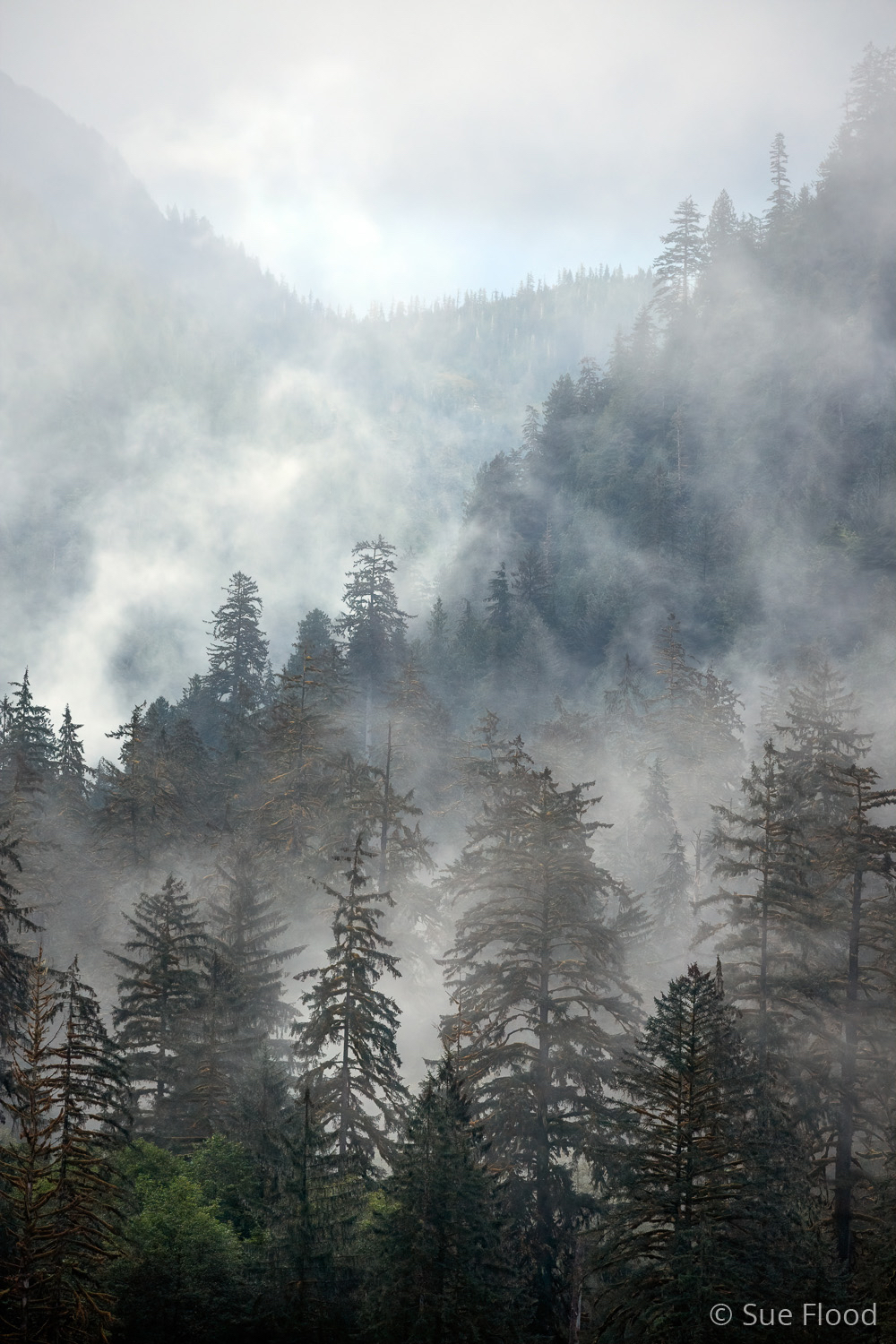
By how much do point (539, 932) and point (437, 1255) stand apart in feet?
25.8

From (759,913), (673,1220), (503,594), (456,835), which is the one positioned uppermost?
(503,594)

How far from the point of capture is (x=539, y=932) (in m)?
22.0

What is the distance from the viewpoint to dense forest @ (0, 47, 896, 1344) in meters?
15.5

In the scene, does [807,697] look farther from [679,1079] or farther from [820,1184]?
[679,1079]

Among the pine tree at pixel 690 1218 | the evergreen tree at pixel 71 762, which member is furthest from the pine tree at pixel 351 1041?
the evergreen tree at pixel 71 762

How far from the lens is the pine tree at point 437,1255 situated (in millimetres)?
15203

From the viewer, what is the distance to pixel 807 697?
34688mm

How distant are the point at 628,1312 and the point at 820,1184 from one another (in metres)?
7.76

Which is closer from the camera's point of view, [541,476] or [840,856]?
[840,856]

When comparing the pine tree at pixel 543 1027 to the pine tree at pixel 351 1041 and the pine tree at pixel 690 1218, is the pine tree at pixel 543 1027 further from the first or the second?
the pine tree at pixel 690 1218

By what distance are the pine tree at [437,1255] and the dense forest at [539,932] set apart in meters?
0.06

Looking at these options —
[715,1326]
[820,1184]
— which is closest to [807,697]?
[820,1184]

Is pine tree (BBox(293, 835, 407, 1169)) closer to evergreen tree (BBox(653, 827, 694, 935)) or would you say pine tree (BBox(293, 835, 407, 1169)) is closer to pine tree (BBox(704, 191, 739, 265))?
evergreen tree (BBox(653, 827, 694, 935))

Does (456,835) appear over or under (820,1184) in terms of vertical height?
over
